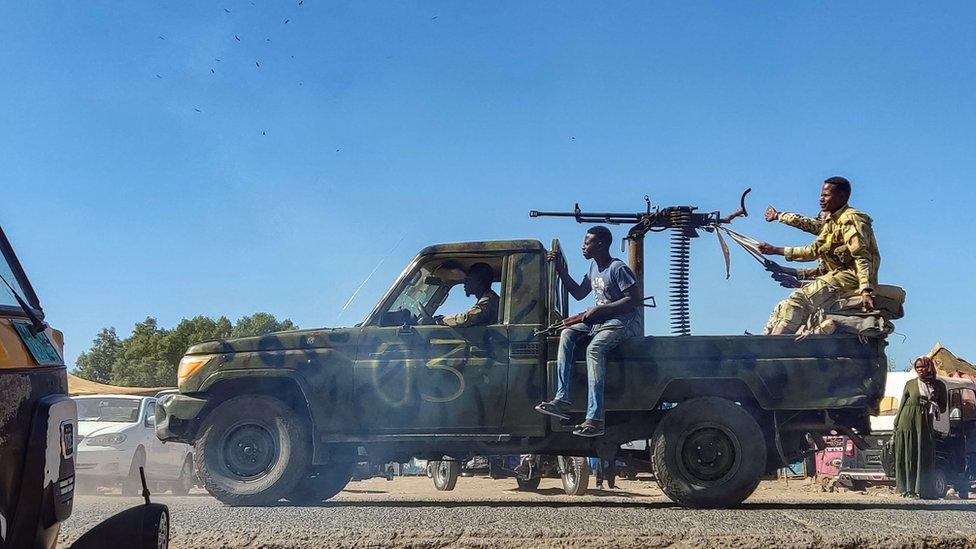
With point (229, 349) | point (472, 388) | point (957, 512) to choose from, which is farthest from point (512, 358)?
point (957, 512)

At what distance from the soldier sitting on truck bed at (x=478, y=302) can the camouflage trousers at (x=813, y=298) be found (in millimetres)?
2289

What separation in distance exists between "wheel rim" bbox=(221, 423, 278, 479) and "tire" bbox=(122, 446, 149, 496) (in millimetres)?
8711

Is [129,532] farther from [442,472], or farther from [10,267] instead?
[442,472]

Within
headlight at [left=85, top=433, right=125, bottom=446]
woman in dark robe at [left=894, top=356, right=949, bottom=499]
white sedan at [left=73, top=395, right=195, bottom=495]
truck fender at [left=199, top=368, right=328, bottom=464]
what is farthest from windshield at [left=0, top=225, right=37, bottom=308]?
headlight at [left=85, top=433, right=125, bottom=446]

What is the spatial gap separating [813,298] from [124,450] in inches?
466

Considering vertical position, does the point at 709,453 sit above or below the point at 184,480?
above

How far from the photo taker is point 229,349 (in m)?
7.27

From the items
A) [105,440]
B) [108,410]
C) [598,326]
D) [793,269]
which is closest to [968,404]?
[793,269]

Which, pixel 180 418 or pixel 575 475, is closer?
pixel 180 418

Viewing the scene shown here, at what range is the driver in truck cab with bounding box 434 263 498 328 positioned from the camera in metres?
7.37

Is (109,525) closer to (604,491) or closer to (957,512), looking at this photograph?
(957,512)

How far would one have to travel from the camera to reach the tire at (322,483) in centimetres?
762

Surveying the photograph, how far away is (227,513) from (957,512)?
5.00 metres

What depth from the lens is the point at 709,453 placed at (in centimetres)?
691
